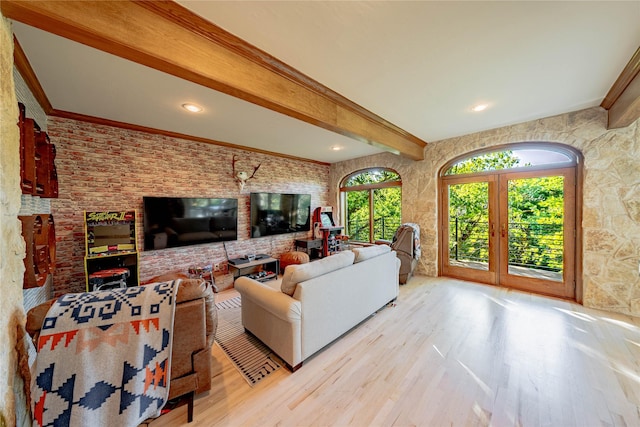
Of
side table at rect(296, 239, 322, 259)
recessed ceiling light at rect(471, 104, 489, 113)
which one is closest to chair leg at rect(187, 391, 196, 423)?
side table at rect(296, 239, 322, 259)

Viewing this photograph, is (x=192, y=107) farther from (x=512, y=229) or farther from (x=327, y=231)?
(x=512, y=229)

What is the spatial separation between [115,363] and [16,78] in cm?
248

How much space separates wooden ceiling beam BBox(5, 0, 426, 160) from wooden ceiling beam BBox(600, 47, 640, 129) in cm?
276

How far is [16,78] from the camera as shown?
1856 mm

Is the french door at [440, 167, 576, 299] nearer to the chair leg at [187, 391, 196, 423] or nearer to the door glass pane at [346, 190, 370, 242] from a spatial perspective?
the door glass pane at [346, 190, 370, 242]

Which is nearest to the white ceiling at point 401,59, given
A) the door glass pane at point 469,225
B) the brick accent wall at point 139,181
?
the brick accent wall at point 139,181

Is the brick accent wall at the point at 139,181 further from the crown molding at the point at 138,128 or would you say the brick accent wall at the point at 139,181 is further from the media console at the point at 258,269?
the media console at the point at 258,269

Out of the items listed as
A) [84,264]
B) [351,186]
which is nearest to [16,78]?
[84,264]

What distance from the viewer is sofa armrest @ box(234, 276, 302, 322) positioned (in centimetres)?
185

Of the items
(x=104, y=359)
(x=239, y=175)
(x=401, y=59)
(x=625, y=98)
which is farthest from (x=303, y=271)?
(x=625, y=98)

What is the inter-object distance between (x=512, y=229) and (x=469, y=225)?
0.60 m

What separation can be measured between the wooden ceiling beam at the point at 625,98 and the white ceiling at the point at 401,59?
74 mm

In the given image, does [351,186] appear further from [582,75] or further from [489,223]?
[582,75]

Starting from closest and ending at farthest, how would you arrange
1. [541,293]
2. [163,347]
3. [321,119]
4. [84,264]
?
1. [163,347]
2. [321,119]
3. [84,264]
4. [541,293]
